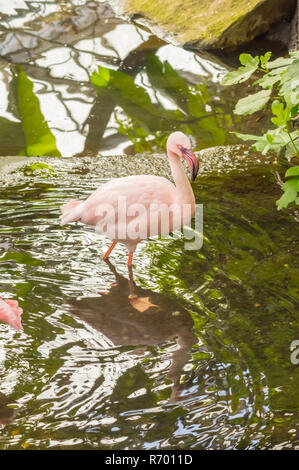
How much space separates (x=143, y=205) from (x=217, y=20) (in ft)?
15.9

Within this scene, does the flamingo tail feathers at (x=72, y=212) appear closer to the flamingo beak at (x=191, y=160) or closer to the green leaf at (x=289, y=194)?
the flamingo beak at (x=191, y=160)

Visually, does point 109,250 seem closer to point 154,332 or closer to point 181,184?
point 181,184

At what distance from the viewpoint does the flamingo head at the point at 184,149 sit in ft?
13.7

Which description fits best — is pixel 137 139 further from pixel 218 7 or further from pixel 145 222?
pixel 218 7

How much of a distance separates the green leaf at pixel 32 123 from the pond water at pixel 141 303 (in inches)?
0.8

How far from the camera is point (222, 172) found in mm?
5508

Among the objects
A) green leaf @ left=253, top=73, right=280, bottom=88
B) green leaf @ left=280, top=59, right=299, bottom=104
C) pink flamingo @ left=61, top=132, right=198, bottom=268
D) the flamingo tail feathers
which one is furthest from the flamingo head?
green leaf @ left=280, top=59, right=299, bottom=104

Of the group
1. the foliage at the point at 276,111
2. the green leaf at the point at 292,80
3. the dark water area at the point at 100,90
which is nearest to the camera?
the green leaf at the point at 292,80

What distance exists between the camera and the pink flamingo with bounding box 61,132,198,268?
412 centimetres

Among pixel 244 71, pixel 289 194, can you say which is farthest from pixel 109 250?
pixel 244 71

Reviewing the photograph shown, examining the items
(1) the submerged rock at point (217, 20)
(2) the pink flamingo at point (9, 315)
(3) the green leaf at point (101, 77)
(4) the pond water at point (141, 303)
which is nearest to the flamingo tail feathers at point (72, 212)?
(4) the pond water at point (141, 303)

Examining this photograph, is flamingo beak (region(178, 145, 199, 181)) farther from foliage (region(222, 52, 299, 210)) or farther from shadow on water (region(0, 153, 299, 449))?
shadow on water (region(0, 153, 299, 449))

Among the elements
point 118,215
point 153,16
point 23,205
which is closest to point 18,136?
point 23,205

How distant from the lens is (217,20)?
27.1 ft
